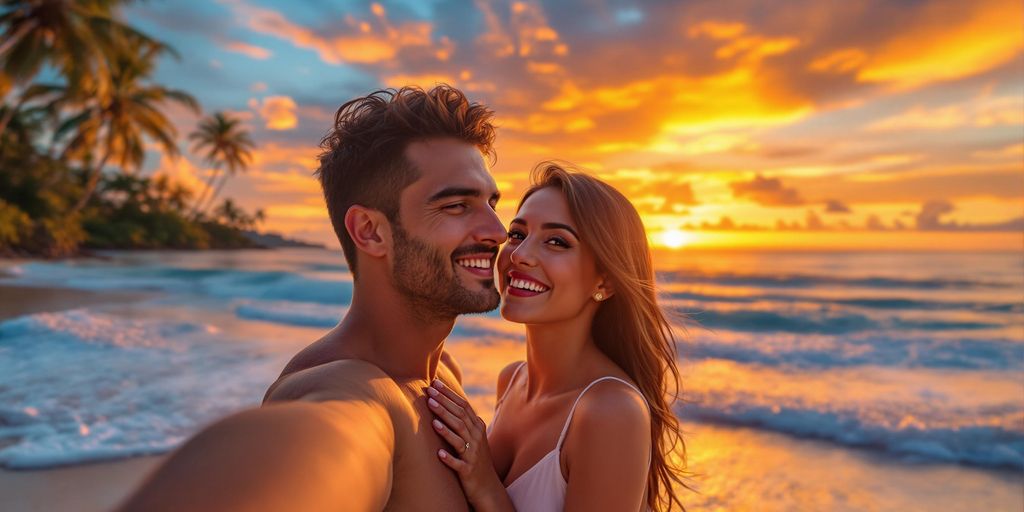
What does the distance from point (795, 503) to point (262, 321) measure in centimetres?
1434

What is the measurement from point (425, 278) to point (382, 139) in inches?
23.6

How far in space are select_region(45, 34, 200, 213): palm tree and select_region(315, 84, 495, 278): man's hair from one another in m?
44.7

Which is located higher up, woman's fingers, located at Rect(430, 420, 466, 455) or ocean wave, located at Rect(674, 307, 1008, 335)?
woman's fingers, located at Rect(430, 420, 466, 455)

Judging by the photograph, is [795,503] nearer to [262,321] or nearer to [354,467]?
[354,467]

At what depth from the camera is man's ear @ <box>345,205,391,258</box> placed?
2.71 meters

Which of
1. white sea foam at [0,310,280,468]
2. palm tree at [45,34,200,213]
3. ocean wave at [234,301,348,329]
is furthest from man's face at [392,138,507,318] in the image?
palm tree at [45,34,200,213]

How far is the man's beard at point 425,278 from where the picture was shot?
267 cm

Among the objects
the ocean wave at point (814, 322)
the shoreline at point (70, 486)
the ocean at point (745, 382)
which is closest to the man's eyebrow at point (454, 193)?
the ocean at point (745, 382)

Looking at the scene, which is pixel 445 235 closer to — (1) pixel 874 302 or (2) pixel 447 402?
(2) pixel 447 402

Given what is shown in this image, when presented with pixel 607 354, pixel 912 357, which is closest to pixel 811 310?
pixel 912 357

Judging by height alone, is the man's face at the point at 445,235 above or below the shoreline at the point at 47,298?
above

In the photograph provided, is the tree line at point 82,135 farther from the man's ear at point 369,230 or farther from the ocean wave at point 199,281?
the man's ear at point 369,230

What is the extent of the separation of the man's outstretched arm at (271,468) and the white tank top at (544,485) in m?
1.42

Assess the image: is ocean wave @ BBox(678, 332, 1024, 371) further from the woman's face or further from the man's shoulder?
the man's shoulder
